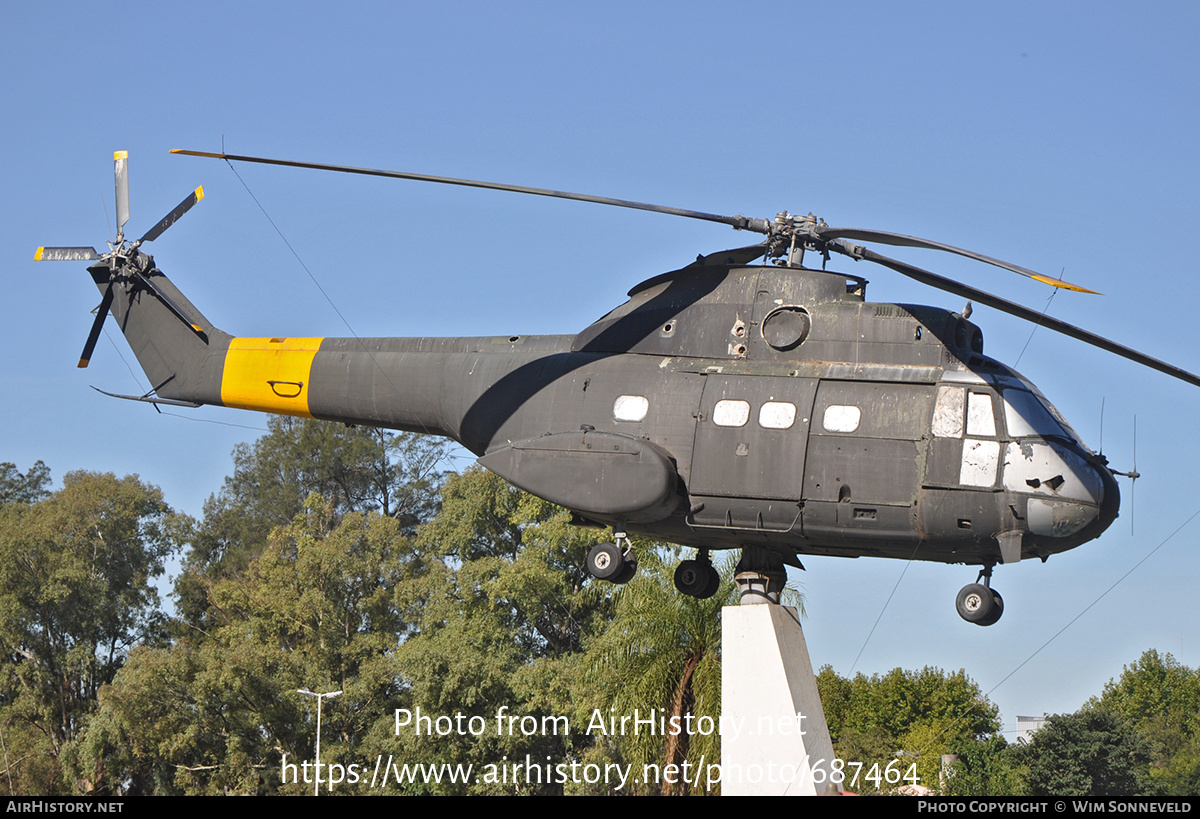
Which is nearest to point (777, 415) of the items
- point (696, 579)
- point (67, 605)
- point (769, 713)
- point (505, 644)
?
point (696, 579)

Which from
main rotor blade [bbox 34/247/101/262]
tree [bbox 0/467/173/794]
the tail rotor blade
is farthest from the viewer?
tree [bbox 0/467/173/794]

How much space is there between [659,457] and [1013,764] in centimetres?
3707

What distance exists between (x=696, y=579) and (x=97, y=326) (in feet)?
37.5

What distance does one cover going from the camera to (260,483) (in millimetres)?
68250

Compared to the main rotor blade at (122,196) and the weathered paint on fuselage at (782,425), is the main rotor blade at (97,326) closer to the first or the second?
the main rotor blade at (122,196)

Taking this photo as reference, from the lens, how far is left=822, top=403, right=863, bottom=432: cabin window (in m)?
14.6

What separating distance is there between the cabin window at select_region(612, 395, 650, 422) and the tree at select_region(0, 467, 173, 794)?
4003 cm

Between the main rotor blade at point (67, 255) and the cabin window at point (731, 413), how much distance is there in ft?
40.2

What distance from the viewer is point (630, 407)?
51.4 ft

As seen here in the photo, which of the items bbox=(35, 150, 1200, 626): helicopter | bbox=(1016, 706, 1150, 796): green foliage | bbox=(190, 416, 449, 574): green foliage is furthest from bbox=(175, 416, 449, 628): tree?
bbox=(35, 150, 1200, 626): helicopter

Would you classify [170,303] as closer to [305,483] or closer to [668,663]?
[668,663]

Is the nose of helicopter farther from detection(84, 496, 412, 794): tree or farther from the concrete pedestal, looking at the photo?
detection(84, 496, 412, 794): tree

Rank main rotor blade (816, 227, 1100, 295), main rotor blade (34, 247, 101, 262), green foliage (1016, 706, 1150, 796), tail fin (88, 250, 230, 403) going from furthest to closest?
green foliage (1016, 706, 1150, 796) → main rotor blade (34, 247, 101, 262) → tail fin (88, 250, 230, 403) → main rotor blade (816, 227, 1100, 295)

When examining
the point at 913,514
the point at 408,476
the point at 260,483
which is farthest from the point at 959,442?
the point at 260,483
